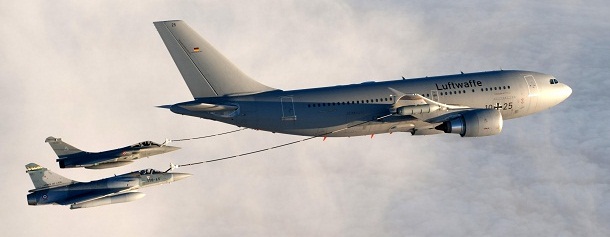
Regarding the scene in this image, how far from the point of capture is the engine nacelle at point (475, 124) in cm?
7188

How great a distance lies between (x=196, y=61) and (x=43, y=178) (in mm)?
15567

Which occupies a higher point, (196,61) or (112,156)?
(196,61)

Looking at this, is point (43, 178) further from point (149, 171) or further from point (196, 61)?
point (196, 61)

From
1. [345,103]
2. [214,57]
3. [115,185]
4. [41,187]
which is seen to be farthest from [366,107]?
[41,187]

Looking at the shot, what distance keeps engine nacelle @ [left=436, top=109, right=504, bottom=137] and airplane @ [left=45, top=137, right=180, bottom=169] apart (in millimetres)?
22807

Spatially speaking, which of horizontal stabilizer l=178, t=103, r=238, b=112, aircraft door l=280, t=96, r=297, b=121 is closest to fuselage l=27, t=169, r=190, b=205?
horizontal stabilizer l=178, t=103, r=238, b=112

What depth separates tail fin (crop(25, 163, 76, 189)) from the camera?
72.9 m

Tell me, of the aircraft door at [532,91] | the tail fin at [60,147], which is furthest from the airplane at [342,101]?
the tail fin at [60,147]

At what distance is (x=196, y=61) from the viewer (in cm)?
6856

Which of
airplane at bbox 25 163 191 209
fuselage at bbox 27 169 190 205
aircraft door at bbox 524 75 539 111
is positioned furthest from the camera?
aircraft door at bbox 524 75 539 111

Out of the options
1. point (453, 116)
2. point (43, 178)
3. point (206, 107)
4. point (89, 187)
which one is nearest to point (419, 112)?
point (453, 116)

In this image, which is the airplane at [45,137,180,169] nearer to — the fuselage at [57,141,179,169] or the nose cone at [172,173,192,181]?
the fuselage at [57,141,179,169]

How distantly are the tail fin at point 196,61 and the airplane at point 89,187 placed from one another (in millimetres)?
7966

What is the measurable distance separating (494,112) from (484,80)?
3.08 meters
